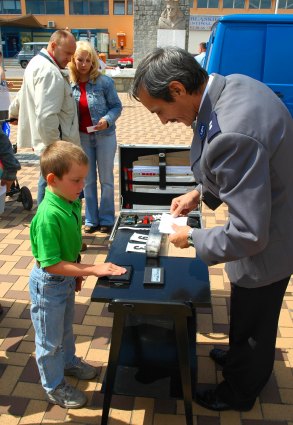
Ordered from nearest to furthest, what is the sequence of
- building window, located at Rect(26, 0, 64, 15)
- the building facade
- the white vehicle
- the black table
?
the black table, the white vehicle, the building facade, building window, located at Rect(26, 0, 64, 15)

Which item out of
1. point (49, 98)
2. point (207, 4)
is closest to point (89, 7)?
point (207, 4)

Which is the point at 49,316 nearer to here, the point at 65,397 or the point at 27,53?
the point at 65,397

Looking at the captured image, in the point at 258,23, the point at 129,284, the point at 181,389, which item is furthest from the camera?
the point at 258,23

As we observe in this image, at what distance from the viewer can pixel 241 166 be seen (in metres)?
1.31

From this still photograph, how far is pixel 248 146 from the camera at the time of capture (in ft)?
4.23

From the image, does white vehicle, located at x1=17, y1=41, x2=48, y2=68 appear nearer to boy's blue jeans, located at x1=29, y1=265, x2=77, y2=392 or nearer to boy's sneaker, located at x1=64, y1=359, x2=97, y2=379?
boy's sneaker, located at x1=64, y1=359, x2=97, y2=379

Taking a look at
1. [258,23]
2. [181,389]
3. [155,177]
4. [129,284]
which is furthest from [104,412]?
[258,23]

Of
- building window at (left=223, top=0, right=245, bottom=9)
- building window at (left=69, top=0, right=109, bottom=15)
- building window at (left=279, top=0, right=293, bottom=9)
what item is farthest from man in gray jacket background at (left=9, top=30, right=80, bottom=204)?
building window at (left=69, top=0, right=109, bottom=15)

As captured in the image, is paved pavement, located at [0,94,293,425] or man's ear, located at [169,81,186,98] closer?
man's ear, located at [169,81,186,98]

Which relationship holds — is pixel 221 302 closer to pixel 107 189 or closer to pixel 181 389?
pixel 181 389

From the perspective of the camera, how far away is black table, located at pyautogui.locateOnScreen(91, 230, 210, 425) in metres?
1.53

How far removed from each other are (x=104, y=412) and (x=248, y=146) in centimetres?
138

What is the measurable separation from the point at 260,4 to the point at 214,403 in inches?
1932

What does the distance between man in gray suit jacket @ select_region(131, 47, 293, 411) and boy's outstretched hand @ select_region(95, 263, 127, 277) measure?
0.28m
